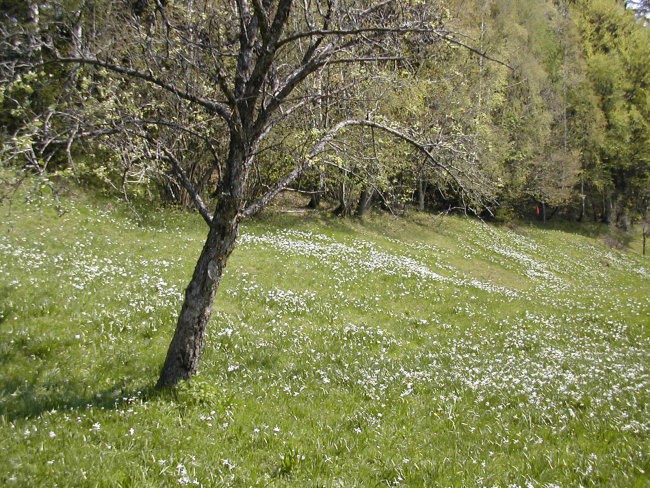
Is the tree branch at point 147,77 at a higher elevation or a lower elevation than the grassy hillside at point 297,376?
higher

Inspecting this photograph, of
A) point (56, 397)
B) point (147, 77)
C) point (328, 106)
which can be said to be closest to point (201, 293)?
point (56, 397)

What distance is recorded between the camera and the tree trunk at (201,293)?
672cm

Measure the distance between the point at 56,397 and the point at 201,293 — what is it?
251 cm

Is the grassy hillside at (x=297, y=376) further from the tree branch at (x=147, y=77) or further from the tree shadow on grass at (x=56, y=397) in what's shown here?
the tree branch at (x=147, y=77)

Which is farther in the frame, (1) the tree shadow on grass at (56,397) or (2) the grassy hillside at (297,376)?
(1) the tree shadow on grass at (56,397)

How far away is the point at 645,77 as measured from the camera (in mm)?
58375

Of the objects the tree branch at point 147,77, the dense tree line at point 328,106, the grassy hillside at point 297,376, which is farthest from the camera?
the dense tree line at point 328,106

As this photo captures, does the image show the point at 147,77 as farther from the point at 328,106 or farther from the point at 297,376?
the point at 297,376

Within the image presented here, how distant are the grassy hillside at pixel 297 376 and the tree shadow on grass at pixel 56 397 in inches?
1.3

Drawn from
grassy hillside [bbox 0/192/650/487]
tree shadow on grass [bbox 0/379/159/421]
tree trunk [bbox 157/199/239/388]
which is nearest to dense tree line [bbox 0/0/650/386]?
tree trunk [bbox 157/199/239/388]

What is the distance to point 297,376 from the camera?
328 inches

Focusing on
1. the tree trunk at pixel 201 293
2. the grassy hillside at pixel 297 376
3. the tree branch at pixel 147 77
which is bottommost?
the grassy hillside at pixel 297 376

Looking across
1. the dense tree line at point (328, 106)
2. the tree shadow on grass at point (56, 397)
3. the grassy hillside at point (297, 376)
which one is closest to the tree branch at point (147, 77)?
the dense tree line at point (328, 106)

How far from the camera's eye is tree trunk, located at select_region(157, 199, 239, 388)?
672 centimetres
